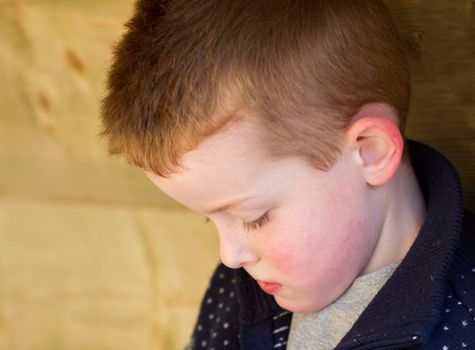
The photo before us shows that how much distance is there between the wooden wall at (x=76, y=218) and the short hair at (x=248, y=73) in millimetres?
515

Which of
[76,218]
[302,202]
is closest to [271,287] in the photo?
[302,202]

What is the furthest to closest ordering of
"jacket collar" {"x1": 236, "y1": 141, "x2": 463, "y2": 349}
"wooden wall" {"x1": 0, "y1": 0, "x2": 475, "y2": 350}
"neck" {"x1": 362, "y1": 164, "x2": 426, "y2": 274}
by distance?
"wooden wall" {"x1": 0, "y1": 0, "x2": 475, "y2": 350} → "neck" {"x1": 362, "y1": 164, "x2": 426, "y2": 274} → "jacket collar" {"x1": 236, "y1": 141, "x2": 463, "y2": 349}

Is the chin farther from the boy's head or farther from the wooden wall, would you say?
the wooden wall

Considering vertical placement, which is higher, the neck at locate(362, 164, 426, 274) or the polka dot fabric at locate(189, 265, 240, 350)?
the neck at locate(362, 164, 426, 274)

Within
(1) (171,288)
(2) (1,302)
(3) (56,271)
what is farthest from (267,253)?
(2) (1,302)

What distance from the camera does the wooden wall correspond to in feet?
5.16

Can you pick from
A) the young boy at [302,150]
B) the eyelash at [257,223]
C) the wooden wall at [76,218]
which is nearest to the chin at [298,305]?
the young boy at [302,150]

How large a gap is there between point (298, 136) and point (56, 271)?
965 millimetres

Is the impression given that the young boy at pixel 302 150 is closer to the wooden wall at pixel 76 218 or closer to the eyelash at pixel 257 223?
the eyelash at pixel 257 223

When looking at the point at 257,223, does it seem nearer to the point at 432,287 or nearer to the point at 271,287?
the point at 271,287

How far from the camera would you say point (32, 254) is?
183 centimetres

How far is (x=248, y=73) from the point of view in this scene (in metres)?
0.96

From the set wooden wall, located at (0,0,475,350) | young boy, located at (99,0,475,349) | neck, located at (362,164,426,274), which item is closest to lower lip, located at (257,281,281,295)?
young boy, located at (99,0,475,349)

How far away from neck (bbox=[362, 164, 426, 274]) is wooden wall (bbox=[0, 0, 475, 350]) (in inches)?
22.3
